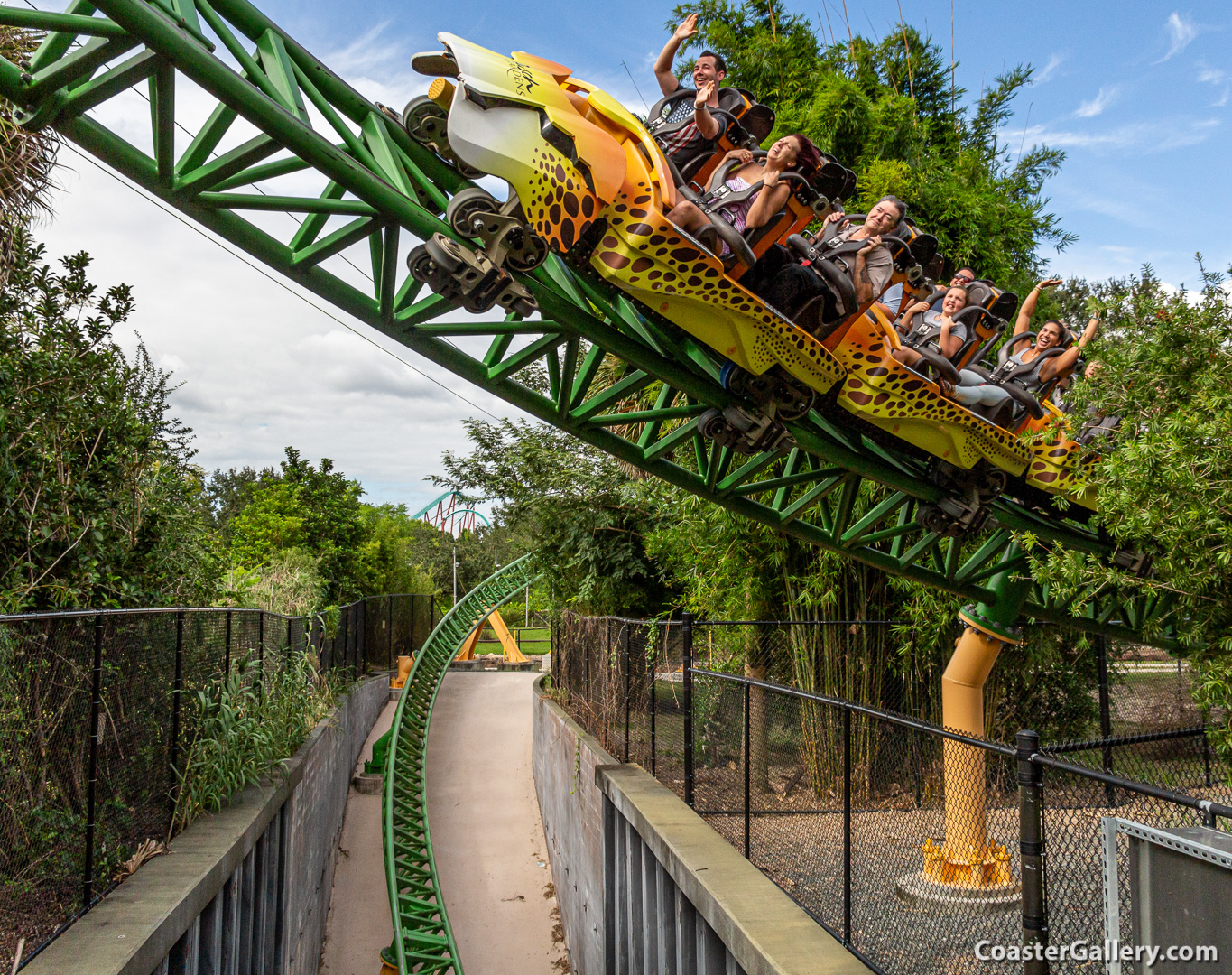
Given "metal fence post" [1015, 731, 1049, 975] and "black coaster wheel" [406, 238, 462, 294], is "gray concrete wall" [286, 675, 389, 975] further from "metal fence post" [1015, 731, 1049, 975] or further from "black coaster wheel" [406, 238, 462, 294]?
"metal fence post" [1015, 731, 1049, 975]

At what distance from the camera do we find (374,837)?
39.4 ft

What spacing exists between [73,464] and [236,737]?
2.21m

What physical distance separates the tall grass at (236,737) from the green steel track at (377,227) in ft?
Result: 9.46

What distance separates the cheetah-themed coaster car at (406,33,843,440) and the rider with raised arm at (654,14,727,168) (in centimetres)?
102

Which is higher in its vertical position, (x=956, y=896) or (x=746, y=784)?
(x=746, y=784)

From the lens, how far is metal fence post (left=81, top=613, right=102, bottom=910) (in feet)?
13.0

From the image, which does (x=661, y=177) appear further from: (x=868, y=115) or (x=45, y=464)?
(x=868, y=115)

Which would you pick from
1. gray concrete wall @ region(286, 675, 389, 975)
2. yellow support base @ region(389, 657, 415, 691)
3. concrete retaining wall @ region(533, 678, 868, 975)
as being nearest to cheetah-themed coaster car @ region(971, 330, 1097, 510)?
concrete retaining wall @ region(533, 678, 868, 975)

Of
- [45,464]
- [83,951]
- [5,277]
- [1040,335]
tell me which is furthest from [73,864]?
[1040,335]

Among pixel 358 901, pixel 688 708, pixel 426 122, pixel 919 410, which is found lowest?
pixel 358 901

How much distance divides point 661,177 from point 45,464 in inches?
175

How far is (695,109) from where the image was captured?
570 centimetres

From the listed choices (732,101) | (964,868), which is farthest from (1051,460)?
(732,101)

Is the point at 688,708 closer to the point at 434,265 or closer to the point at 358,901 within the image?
the point at 434,265
